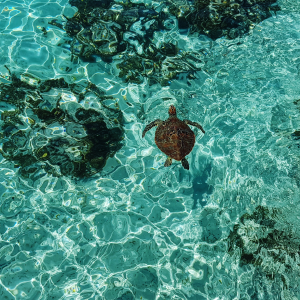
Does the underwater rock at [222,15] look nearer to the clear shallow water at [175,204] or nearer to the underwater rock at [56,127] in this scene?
the clear shallow water at [175,204]

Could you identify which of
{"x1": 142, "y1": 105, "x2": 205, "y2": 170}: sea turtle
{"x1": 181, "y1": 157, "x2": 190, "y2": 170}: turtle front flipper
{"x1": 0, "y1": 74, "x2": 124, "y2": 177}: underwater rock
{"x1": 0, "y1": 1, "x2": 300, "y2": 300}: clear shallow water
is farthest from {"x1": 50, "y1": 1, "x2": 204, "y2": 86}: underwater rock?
{"x1": 181, "y1": 157, "x2": 190, "y2": 170}: turtle front flipper

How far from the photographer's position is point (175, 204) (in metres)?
5.76

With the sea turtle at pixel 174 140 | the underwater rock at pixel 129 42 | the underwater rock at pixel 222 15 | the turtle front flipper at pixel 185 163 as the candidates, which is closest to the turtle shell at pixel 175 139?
the sea turtle at pixel 174 140

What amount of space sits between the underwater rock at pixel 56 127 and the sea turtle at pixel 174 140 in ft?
3.82

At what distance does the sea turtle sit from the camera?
5492 millimetres

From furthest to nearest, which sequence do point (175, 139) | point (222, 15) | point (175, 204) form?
1. point (222, 15)
2. point (175, 204)
3. point (175, 139)

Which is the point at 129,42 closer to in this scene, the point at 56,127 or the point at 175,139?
the point at 56,127

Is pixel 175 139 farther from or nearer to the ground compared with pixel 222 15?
nearer to the ground

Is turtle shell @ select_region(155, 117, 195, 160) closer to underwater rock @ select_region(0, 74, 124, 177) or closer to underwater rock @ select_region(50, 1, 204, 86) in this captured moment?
underwater rock @ select_region(0, 74, 124, 177)

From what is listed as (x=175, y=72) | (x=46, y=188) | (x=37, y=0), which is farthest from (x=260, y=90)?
(x=37, y=0)

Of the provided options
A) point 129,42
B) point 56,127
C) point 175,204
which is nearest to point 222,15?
point 129,42

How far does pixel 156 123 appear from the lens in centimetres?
633

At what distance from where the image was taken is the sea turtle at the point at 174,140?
549cm

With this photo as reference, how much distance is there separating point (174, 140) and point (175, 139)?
0.03 meters
